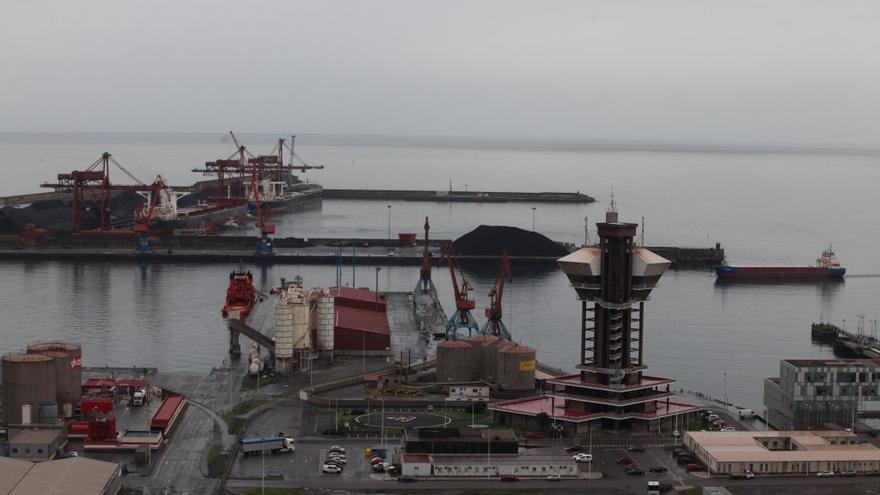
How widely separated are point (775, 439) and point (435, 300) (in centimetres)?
2737

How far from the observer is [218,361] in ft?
148

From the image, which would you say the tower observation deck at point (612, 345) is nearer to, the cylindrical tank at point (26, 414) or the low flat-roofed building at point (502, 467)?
the low flat-roofed building at point (502, 467)

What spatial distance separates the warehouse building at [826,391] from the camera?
35500 mm

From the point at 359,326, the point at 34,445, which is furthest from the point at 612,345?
the point at 34,445

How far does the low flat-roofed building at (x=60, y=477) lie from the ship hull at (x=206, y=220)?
6360cm

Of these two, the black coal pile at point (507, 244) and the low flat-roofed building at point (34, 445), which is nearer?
the low flat-roofed building at point (34, 445)

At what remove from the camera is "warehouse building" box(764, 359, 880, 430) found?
3550cm

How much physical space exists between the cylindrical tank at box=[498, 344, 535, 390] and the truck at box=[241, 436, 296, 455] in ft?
29.8

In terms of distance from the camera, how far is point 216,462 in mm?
30828

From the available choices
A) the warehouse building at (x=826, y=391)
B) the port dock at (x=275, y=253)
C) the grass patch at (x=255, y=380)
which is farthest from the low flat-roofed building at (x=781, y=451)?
the port dock at (x=275, y=253)

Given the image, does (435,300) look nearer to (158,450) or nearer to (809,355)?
(809,355)

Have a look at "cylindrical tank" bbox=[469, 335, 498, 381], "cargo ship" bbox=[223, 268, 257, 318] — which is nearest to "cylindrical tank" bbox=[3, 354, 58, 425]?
"cylindrical tank" bbox=[469, 335, 498, 381]

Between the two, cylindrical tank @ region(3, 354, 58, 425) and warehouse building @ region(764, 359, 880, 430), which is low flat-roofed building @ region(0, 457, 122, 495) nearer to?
cylindrical tank @ region(3, 354, 58, 425)

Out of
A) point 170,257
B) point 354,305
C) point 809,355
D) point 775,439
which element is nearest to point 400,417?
point 775,439
